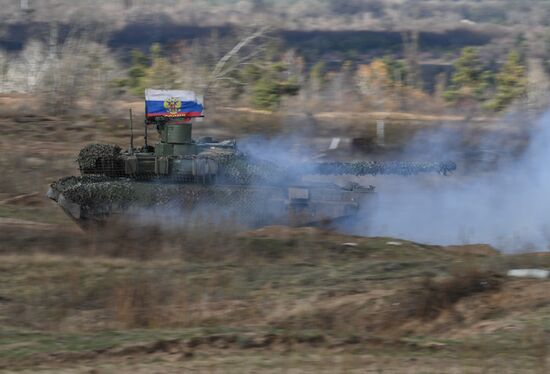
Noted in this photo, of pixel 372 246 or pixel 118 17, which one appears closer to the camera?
pixel 372 246

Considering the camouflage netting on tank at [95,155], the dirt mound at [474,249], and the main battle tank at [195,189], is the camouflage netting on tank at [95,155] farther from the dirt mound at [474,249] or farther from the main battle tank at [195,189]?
the dirt mound at [474,249]

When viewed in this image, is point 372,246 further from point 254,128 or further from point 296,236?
point 254,128

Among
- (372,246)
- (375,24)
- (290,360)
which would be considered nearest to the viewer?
(290,360)

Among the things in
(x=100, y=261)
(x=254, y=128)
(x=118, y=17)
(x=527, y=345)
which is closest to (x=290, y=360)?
(x=527, y=345)

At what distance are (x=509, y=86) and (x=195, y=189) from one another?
109 feet

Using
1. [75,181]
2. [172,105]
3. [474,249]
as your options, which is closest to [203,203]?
[172,105]

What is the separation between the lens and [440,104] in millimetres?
43594

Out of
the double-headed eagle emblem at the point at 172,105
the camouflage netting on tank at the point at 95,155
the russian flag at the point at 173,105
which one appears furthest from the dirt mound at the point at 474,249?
the camouflage netting on tank at the point at 95,155

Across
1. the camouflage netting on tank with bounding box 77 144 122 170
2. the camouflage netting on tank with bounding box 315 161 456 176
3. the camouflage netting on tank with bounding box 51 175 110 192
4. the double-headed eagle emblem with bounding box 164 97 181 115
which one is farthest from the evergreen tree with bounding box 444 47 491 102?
the camouflage netting on tank with bounding box 51 175 110 192

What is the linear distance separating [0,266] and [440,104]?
103ft

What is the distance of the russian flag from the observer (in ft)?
59.1

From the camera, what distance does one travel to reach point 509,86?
157 ft

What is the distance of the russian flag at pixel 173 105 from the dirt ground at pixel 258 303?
2.27 metres

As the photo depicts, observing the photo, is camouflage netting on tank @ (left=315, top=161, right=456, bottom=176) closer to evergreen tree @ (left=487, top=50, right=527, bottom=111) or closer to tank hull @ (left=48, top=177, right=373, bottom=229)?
tank hull @ (left=48, top=177, right=373, bottom=229)
